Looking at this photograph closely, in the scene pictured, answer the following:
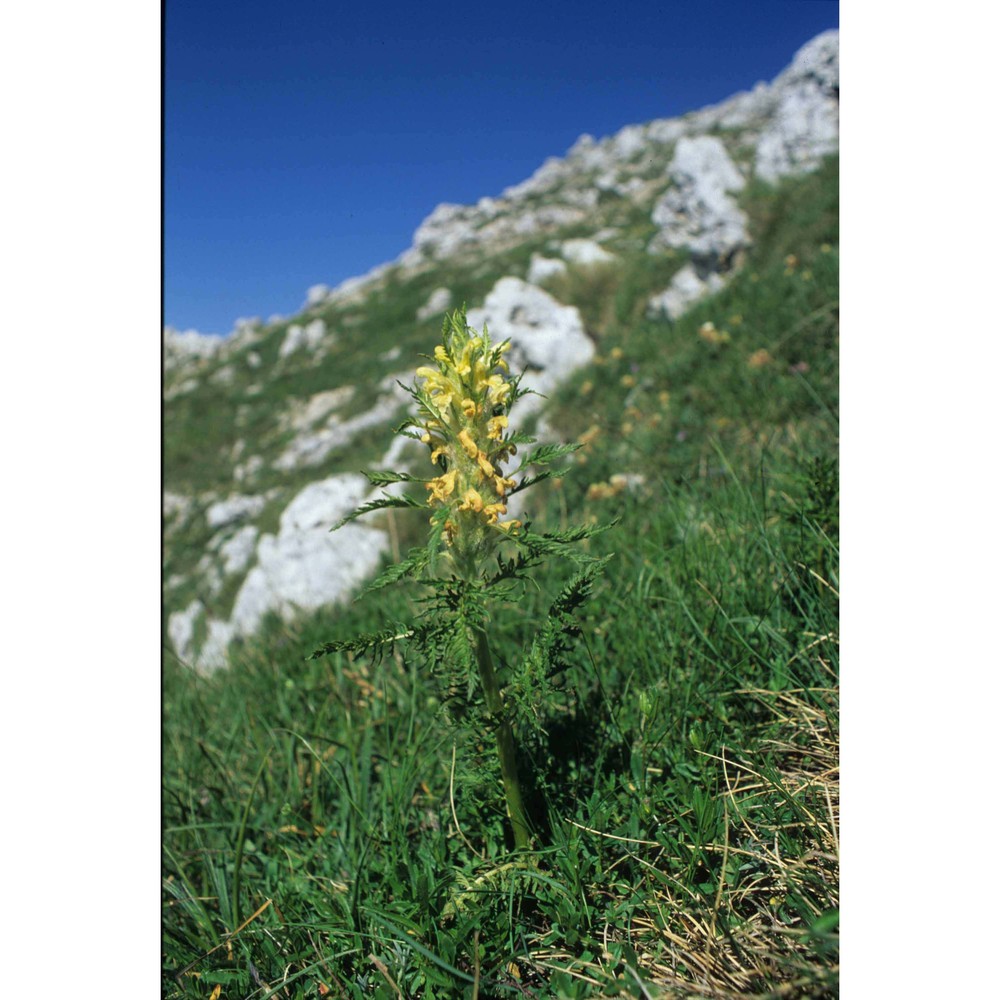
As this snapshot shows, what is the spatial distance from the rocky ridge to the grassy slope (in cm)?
110

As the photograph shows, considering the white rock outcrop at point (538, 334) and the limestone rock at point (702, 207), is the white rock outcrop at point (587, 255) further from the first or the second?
the white rock outcrop at point (538, 334)

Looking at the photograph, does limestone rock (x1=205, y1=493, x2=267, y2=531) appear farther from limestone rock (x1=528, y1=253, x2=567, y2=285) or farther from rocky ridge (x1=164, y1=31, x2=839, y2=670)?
limestone rock (x1=528, y1=253, x2=567, y2=285)

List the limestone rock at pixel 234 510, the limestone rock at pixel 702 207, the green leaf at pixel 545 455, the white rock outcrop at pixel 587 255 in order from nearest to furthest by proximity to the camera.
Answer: the green leaf at pixel 545 455 → the limestone rock at pixel 702 207 → the white rock outcrop at pixel 587 255 → the limestone rock at pixel 234 510

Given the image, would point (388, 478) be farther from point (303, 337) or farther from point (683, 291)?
point (303, 337)

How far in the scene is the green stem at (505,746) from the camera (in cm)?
136

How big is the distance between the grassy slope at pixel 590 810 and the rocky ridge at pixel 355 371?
1103mm

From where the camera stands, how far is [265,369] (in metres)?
30.2

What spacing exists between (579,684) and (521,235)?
128 ft

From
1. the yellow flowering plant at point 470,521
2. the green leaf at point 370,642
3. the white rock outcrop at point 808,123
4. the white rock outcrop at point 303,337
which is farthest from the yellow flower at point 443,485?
the white rock outcrop at point 303,337

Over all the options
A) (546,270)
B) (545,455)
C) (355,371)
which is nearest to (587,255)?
(546,270)
